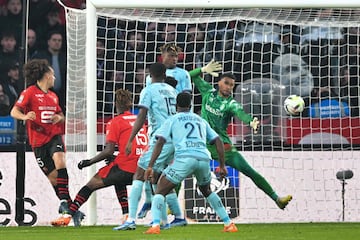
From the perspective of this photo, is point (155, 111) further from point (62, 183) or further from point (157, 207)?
point (62, 183)

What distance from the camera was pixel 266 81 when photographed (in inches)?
614

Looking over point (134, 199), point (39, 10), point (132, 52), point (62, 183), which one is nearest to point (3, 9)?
point (39, 10)

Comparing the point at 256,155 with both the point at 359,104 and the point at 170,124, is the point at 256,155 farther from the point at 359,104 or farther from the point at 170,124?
the point at 170,124

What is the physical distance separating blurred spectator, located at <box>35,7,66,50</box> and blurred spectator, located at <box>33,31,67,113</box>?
0.08m

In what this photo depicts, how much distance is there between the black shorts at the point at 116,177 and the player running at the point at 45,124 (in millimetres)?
768

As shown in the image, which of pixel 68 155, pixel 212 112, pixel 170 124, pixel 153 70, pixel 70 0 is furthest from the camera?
pixel 70 0

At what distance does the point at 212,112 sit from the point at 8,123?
11.7ft

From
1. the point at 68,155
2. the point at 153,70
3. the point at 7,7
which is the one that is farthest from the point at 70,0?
the point at 153,70

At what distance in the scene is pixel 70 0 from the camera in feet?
54.1

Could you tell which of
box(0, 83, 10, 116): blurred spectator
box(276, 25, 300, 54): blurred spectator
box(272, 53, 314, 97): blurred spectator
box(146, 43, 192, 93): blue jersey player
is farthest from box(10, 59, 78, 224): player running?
box(276, 25, 300, 54): blurred spectator

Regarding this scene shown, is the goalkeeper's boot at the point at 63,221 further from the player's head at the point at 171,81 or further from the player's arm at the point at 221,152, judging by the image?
the player's arm at the point at 221,152

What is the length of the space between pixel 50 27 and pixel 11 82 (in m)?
1.20

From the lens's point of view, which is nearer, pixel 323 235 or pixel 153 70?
pixel 323 235

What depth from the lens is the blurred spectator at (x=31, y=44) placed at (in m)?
17.0
